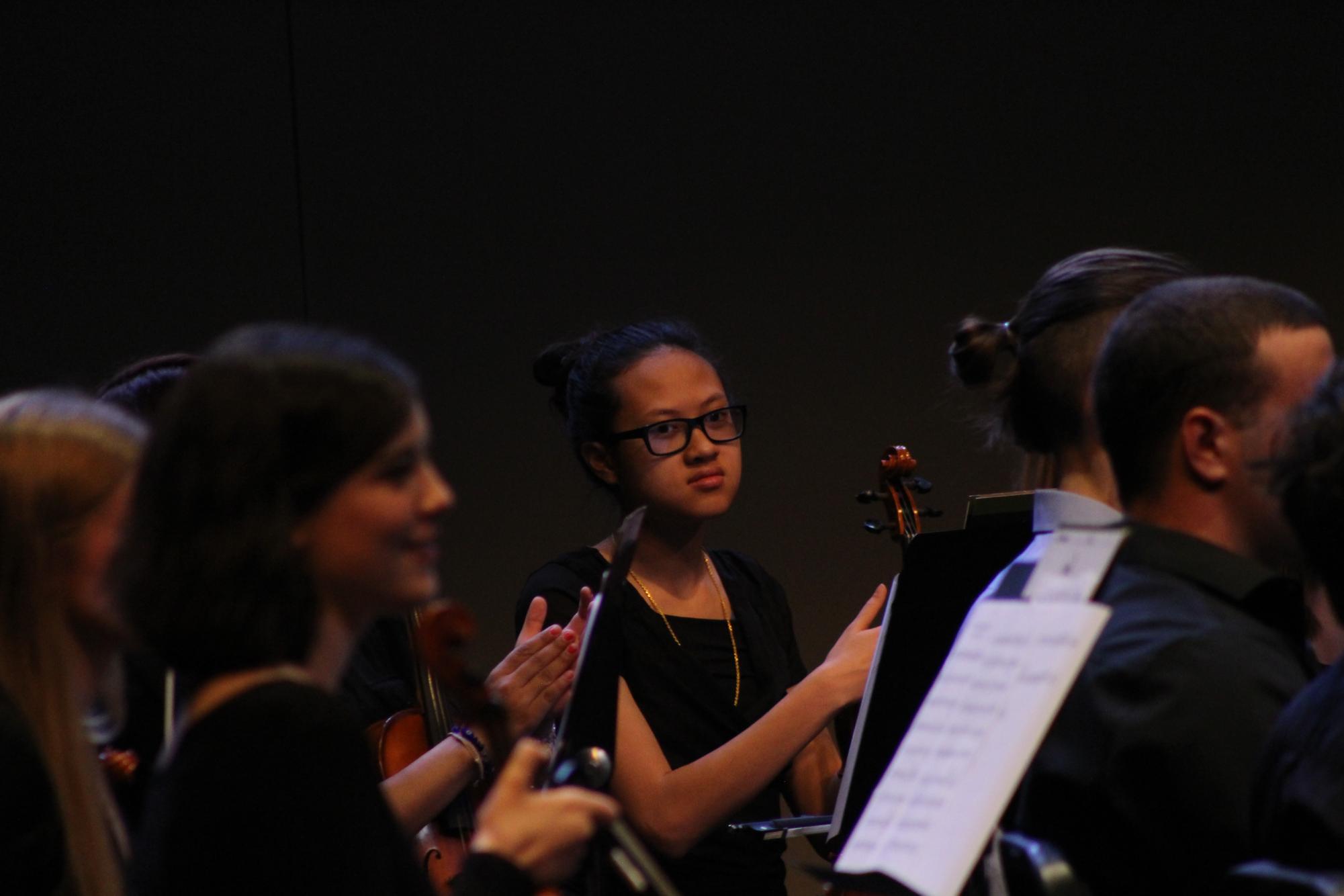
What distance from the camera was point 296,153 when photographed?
345cm

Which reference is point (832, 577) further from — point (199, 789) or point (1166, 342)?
point (199, 789)

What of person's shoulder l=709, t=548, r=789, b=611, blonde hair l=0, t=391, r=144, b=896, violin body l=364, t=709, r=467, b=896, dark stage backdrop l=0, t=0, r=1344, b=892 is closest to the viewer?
blonde hair l=0, t=391, r=144, b=896

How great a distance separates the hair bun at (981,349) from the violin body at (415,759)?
0.98m

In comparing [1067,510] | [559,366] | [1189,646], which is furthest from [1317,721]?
[559,366]

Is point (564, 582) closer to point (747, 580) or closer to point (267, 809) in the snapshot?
point (747, 580)

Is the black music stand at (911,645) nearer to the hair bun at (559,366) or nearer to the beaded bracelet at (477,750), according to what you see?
the beaded bracelet at (477,750)

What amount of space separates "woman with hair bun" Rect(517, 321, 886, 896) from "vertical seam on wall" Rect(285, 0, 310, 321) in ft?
4.00

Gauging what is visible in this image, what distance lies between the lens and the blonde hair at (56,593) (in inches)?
44.9

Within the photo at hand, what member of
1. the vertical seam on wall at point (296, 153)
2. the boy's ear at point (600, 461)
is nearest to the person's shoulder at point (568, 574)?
the boy's ear at point (600, 461)

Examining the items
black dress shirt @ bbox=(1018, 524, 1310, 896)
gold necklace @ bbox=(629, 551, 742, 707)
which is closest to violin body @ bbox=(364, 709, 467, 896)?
gold necklace @ bbox=(629, 551, 742, 707)

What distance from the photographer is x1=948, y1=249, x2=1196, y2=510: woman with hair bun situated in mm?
1604

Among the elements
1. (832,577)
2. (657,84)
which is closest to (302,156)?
(657,84)

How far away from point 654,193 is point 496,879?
2742 millimetres

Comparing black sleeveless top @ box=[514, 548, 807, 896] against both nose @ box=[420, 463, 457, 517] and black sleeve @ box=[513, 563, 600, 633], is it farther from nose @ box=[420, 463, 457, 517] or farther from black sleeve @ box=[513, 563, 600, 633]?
nose @ box=[420, 463, 457, 517]
